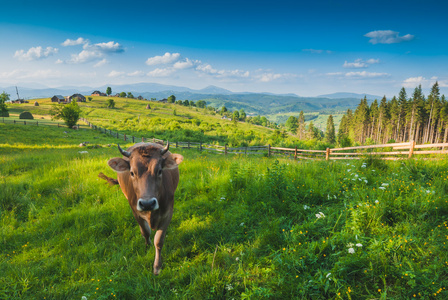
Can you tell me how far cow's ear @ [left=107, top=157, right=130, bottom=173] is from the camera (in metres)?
3.79

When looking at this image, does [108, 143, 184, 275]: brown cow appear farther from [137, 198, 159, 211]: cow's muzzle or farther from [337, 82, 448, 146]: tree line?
[337, 82, 448, 146]: tree line

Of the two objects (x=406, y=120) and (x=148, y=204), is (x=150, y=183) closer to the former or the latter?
(x=148, y=204)

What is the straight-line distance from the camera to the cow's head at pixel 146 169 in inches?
129

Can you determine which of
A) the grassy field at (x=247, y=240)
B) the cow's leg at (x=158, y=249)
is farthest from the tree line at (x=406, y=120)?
the cow's leg at (x=158, y=249)

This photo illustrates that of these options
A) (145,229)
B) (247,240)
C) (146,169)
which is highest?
(146,169)

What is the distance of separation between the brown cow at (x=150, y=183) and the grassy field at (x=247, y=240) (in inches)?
23.4

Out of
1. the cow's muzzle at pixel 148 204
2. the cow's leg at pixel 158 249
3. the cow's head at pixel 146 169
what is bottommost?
the cow's leg at pixel 158 249

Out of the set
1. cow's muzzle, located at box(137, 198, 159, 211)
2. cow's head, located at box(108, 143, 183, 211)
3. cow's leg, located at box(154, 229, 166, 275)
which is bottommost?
cow's leg, located at box(154, 229, 166, 275)

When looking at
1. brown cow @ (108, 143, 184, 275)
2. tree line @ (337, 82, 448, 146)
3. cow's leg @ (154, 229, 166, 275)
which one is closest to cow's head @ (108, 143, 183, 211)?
brown cow @ (108, 143, 184, 275)

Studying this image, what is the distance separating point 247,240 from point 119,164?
9.41 feet

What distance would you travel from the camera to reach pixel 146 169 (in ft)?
11.7

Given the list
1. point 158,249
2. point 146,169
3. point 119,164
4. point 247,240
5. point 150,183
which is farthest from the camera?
point 247,240

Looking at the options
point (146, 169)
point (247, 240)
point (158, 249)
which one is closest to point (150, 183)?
point (146, 169)

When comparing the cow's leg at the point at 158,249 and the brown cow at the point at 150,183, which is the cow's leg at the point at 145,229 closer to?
the brown cow at the point at 150,183
